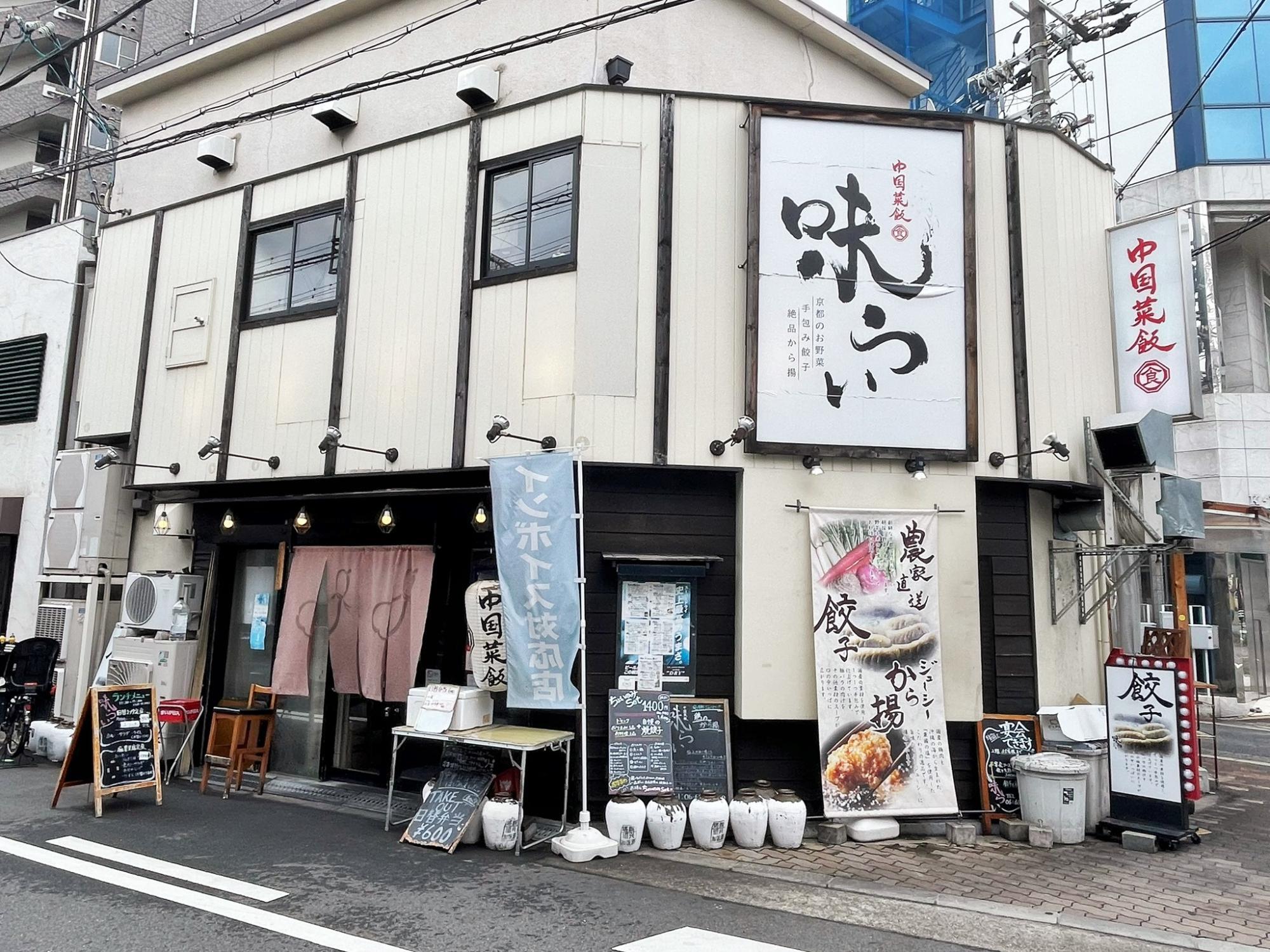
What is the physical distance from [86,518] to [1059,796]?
1336 cm

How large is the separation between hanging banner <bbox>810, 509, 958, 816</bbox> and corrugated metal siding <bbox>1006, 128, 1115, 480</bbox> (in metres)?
1.96

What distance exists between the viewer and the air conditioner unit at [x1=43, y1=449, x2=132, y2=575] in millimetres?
12867

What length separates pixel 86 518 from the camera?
42.3ft

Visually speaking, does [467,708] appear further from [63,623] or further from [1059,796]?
[63,623]

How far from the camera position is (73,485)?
42.8 feet

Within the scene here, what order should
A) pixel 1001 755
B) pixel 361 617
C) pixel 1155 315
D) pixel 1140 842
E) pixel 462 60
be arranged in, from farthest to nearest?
1. pixel 462 60
2. pixel 361 617
3. pixel 1155 315
4. pixel 1001 755
5. pixel 1140 842

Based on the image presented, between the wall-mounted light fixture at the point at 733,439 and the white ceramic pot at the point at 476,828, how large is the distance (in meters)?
4.05

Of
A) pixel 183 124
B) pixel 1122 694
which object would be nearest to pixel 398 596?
pixel 1122 694

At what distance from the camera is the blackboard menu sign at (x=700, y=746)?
8.55 m

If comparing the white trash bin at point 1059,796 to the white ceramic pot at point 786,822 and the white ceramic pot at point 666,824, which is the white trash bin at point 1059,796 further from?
the white ceramic pot at point 666,824

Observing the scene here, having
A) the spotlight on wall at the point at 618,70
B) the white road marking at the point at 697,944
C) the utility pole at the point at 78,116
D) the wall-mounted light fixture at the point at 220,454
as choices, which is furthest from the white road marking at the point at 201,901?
the utility pole at the point at 78,116

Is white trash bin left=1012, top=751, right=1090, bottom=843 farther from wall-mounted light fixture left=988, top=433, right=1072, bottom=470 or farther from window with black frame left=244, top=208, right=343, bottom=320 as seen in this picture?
window with black frame left=244, top=208, right=343, bottom=320

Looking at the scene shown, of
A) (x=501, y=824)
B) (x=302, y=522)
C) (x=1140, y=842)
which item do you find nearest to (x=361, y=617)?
(x=302, y=522)

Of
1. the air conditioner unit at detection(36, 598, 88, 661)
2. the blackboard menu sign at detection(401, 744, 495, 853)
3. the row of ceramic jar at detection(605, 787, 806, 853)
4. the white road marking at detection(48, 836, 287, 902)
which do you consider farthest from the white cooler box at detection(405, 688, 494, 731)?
the air conditioner unit at detection(36, 598, 88, 661)
